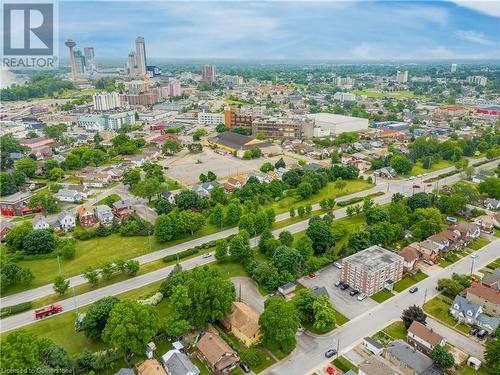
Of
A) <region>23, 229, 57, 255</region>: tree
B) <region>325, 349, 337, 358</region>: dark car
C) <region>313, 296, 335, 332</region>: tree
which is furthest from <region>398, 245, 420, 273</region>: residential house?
<region>23, 229, 57, 255</region>: tree

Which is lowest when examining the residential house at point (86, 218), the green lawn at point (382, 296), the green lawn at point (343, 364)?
the green lawn at point (343, 364)

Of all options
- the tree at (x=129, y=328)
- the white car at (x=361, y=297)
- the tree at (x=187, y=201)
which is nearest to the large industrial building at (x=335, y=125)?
the tree at (x=187, y=201)

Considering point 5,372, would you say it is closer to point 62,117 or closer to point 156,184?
point 156,184

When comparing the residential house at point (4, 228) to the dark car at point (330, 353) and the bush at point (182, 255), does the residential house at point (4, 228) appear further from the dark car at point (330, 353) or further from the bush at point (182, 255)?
the dark car at point (330, 353)

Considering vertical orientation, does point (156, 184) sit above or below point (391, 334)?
above

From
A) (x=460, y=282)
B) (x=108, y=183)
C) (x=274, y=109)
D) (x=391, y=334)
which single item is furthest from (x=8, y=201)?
(x=274, y=109)

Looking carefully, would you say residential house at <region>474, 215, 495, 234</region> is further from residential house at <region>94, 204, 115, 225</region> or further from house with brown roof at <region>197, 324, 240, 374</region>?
residential house at <region>94, 204, 115, 225</region>

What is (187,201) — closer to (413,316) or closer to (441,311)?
(413,316)
